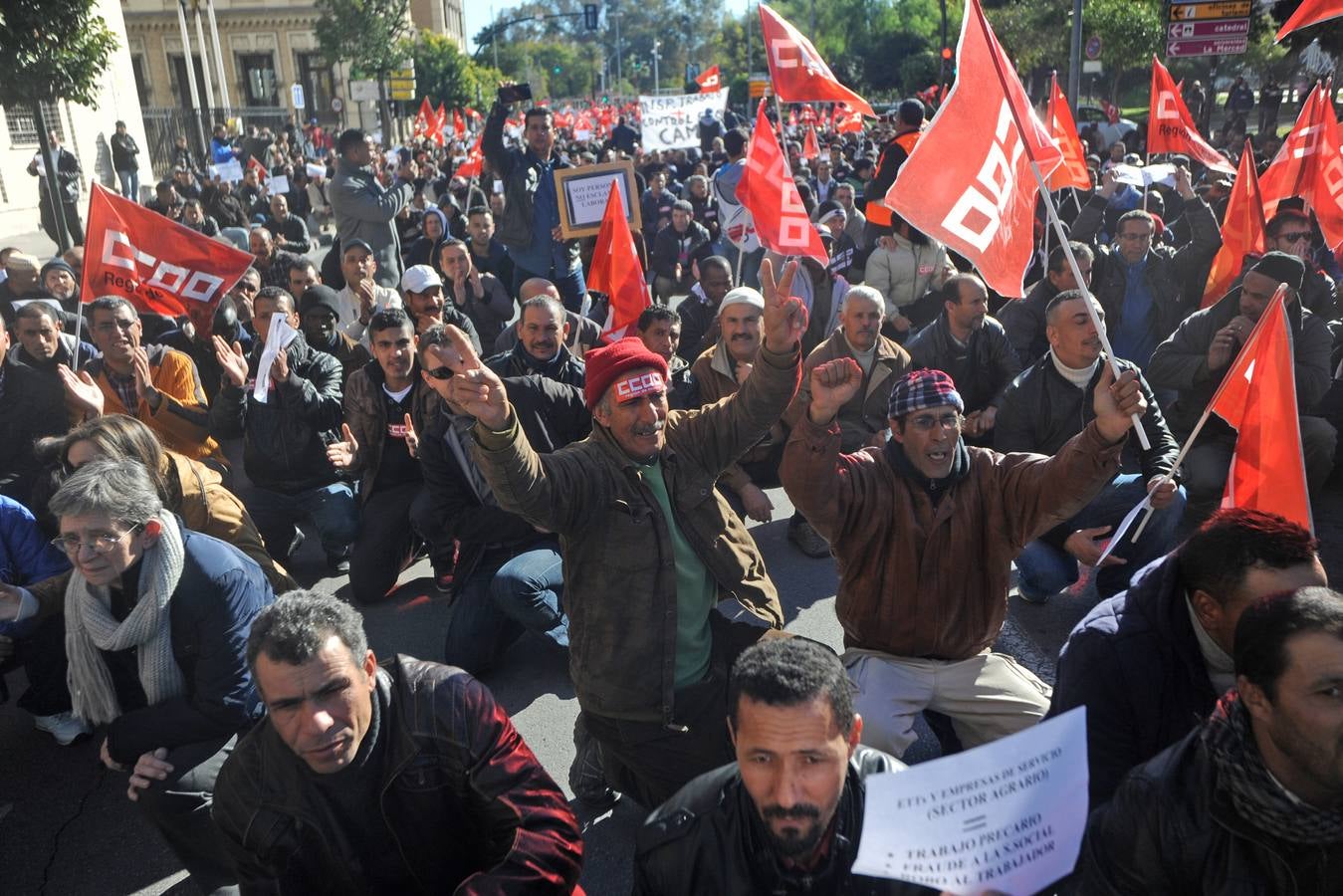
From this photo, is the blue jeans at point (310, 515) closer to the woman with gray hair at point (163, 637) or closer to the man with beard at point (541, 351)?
the man with beard at point (541, 351)

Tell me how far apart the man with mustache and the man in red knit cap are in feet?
6.27

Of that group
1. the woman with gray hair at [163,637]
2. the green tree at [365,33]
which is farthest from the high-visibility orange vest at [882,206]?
the green tree at [365,33]

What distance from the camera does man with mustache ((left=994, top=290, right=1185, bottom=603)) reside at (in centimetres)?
482

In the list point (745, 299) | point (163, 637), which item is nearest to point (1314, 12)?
point (745, 299)

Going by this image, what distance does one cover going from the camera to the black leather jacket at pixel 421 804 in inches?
99.4

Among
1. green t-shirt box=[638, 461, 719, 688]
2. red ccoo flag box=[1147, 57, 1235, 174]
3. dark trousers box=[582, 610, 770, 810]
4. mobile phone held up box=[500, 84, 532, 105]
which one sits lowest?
dark trousers box=[582, 610, 770, 810]

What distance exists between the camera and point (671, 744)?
347 cm

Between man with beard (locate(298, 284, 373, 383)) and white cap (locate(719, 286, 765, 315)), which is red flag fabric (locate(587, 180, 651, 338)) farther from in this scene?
man with beard (locate(298, 284, 373, 383))

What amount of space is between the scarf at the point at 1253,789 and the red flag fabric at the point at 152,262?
5522mm

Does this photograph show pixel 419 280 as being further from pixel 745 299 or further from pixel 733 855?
pixel 733 855

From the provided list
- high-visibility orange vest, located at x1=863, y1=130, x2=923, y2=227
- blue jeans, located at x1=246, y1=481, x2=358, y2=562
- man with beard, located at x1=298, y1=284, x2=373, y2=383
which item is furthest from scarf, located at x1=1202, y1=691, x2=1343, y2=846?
high-visibility orange vest, located at x1=863, y1=130, x2=923, y2=227

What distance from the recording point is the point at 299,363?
20.2 ft

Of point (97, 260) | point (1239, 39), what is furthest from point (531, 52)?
point (97, 260)

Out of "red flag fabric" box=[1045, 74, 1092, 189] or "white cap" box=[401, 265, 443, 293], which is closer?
"white cap" box=[401, 265, 443, 293]
